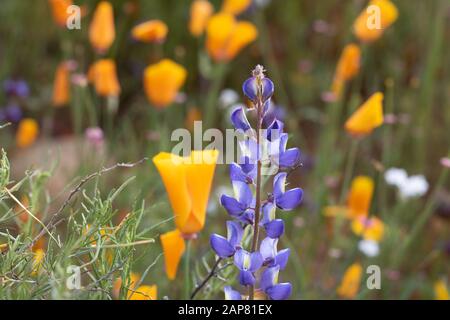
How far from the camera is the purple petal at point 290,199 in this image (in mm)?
1245

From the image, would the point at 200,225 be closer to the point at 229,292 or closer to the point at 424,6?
the point at 229,292

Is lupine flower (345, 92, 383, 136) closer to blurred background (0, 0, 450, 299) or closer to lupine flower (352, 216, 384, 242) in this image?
blurred background (0, 0, 450, 299)

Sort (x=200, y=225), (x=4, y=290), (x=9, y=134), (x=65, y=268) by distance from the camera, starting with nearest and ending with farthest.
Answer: (x=65, y=268)
(x=4, y=290)
(x=200, y=225)
(x=9, y=134)

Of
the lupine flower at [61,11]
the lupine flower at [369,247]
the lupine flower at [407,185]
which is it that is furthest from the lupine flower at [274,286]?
the lupine flower at [61,11]

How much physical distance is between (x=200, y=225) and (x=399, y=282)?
122 centimetres

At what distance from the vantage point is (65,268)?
110 cm

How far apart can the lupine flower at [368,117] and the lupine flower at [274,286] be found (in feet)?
2.20

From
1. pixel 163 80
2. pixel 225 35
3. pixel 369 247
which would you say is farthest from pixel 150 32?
pixel 369 247

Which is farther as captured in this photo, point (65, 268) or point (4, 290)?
point (4, 290)

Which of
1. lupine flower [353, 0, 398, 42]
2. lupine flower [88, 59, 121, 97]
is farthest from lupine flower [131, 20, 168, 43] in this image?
lupine flower [353, 0, 398, 42]

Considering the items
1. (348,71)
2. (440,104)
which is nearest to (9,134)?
(348,71)

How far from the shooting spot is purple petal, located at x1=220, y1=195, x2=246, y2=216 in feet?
4.07

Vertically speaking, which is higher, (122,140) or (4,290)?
(122,140)

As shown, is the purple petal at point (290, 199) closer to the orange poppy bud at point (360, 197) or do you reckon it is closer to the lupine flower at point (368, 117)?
the lupine flower at point (368, 117)
